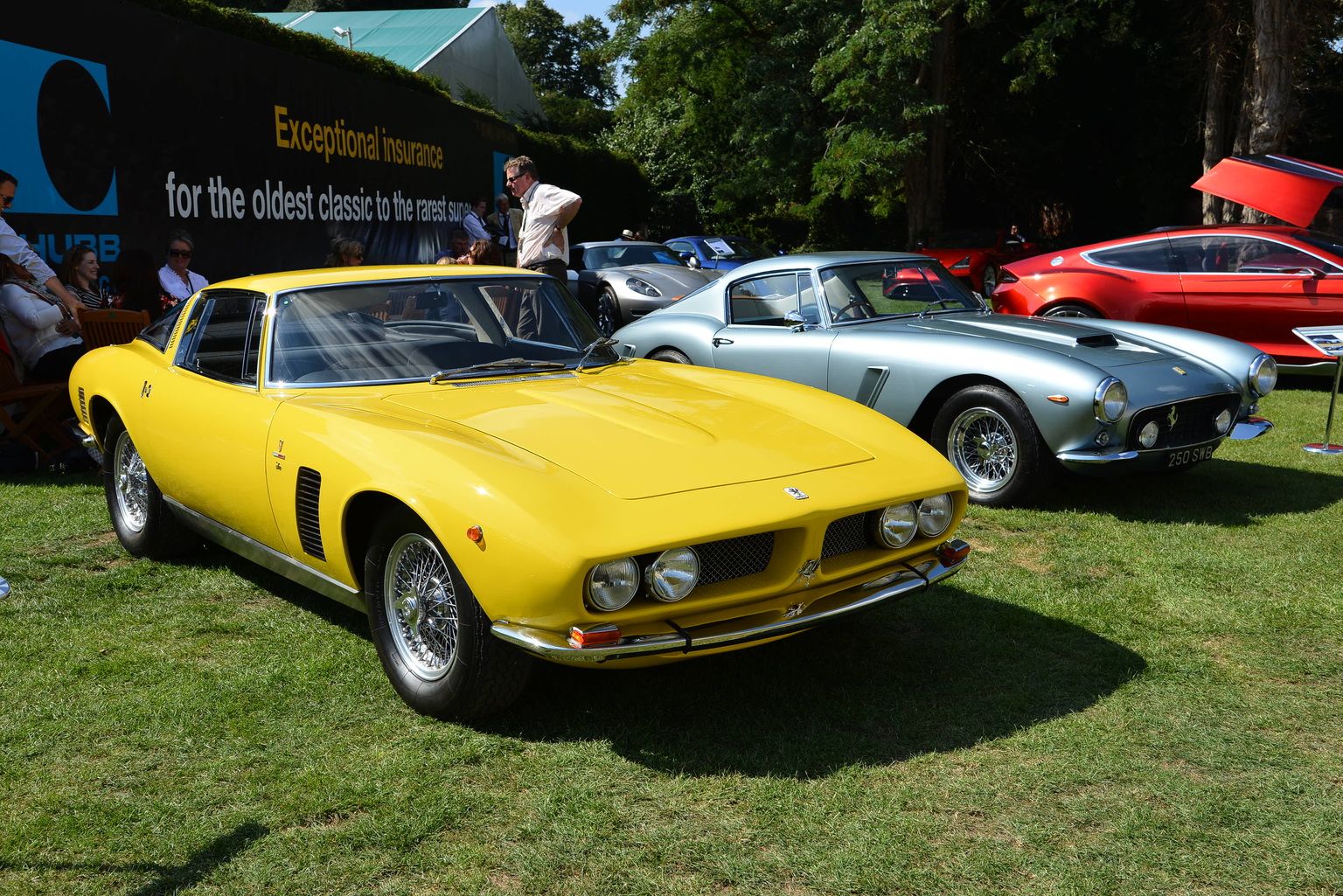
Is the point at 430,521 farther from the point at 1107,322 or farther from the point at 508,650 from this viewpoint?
the point at 1107,322

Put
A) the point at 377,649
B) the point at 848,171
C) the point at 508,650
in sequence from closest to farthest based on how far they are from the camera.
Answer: the point at 508,650, the point at 377,649, the point at 848,171

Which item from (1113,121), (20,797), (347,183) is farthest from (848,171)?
(20,797)

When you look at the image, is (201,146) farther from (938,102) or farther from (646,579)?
(938,102)

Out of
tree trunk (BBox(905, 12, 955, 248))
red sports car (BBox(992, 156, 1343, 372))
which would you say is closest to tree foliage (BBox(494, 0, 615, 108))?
tree trunk (BBox(905, 12, 955, 248))

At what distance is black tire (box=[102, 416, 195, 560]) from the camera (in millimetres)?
4730

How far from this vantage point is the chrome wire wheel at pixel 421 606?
10.6 ft

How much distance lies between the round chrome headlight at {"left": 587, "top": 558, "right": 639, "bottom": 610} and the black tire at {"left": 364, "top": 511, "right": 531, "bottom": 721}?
14.4 inches

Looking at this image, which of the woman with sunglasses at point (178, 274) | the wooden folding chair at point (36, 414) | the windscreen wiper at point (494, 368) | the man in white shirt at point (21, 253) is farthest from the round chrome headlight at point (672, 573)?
the woman with sunglasses at point (178, 274)

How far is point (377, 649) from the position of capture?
11.3 ft

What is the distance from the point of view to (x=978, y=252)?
20.7 m

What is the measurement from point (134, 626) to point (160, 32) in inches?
245

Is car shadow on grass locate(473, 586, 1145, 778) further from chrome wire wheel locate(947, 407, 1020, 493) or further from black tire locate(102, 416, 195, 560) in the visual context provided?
black tire locate(102, 416, 195, 560)

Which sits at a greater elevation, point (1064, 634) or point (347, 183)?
point (347, 183)

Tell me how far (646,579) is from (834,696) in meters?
0.92
